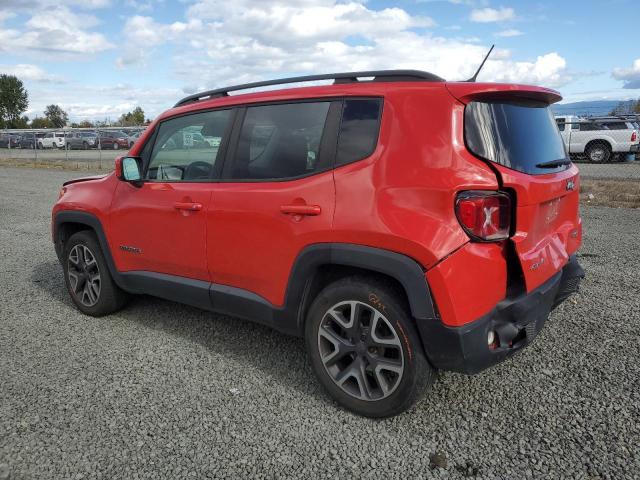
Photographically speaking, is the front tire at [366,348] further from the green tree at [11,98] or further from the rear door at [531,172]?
the green tree at [11,98]

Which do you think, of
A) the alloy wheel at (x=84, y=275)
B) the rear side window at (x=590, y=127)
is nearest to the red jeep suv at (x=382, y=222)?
the alloy wheel at (x=84, y=275)

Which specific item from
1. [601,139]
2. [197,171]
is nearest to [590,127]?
[601,139]

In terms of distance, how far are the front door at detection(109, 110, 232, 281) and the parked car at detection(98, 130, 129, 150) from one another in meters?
22.2

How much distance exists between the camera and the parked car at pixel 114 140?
25.0m

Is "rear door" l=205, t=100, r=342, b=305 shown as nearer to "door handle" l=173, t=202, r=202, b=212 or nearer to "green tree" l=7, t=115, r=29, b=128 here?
"door handle" l=173, t=202, r=202, b=212

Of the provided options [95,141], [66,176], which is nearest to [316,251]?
[66,176]

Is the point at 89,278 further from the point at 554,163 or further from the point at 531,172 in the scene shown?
the point at 554,163

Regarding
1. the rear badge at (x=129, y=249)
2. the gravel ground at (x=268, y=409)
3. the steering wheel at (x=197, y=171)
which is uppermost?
the steering wheel at (x=197, y=171)

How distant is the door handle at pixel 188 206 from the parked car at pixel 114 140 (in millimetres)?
22802

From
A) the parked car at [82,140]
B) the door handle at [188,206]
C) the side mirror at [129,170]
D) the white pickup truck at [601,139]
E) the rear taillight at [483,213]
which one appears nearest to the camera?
the rear taillight at [483,213]

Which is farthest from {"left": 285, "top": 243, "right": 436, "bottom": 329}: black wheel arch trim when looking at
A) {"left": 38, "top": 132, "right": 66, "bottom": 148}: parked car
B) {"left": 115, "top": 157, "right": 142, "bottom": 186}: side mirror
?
{"left": 38, "top": 132, "right": 66, "bottom": 148}: parked car

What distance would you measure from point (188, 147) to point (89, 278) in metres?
1.60

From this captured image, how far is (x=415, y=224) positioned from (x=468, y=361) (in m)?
0.72

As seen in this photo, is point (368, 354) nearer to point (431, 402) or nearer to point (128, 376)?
point (431, 402)
